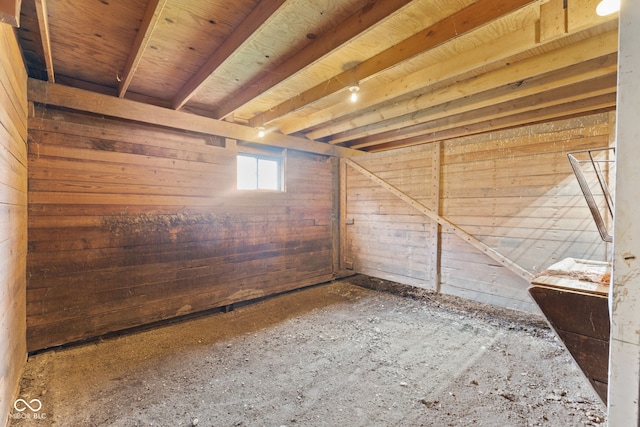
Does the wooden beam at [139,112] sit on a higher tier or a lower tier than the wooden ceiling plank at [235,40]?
lower

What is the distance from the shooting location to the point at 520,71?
195cm

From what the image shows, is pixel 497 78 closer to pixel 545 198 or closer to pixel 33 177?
pixel 545 198

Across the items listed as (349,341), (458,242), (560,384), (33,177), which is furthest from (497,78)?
(33,177)

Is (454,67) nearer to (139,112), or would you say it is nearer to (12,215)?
(139,112)

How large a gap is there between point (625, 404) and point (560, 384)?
5.46 ft

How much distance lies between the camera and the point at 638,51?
0.56 metres

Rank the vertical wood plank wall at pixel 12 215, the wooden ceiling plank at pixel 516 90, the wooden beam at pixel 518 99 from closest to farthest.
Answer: the vertical wood plank wall at pixel 12 215 → the wooden ceiling plank at pixel 516 90 → the wooden beam at pixel 518 99

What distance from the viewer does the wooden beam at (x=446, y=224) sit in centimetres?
274

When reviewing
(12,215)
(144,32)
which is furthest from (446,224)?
(12,215)

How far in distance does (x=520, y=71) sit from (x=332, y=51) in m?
1.36

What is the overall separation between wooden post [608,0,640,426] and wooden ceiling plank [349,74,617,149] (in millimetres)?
1872

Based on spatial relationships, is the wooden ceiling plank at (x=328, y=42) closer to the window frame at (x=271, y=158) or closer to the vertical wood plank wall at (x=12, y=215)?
the window frame at (x=271, y=158)

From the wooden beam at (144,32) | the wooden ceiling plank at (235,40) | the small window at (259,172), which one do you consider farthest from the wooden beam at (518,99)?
the wooden beam at (144,32)

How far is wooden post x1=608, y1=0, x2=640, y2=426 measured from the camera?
0.55 m
